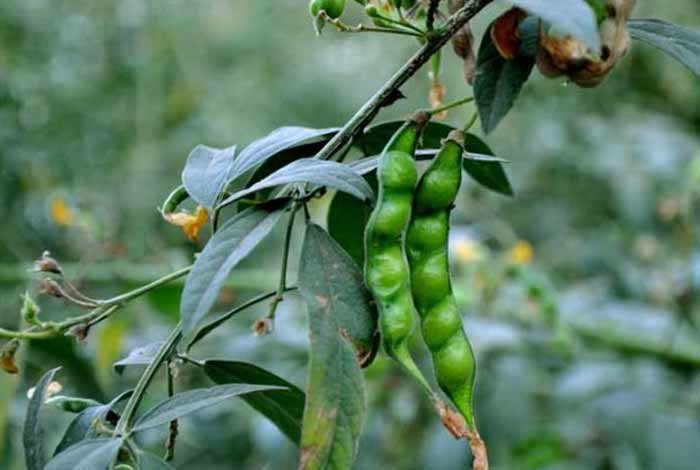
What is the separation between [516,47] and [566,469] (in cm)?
123

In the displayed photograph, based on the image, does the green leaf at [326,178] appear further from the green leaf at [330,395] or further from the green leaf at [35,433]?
the green leaf at [35,433]

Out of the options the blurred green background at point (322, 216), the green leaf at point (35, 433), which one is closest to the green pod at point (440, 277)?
the green leaf at point (35, 433)

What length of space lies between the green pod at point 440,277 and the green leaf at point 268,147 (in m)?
0.08

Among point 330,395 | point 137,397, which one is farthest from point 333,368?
point 137,397

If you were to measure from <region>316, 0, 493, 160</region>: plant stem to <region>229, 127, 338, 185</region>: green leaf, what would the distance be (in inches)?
0.9

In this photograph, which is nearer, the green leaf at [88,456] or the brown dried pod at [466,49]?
the green leaf at [88,456]

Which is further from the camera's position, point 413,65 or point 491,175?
point 491,175

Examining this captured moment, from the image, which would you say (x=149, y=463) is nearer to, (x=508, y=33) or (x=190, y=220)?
(x=190, y=220)

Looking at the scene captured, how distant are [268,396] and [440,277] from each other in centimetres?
15

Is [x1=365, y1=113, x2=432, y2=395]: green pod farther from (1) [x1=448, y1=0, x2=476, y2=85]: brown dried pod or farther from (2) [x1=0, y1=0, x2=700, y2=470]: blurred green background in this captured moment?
(2) [x1=0, y1=0, x2=700, y2=470]: blurred green background

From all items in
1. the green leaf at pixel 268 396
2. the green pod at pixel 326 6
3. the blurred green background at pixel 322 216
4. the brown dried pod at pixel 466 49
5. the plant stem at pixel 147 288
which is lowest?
the blurred green background at pixel 322 216

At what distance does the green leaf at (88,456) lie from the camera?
49cm

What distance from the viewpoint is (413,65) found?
56cm

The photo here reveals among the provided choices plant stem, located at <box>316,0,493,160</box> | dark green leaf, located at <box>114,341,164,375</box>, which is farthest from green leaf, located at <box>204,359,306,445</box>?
plant stem, located at <box>316,0,493,160</box>
